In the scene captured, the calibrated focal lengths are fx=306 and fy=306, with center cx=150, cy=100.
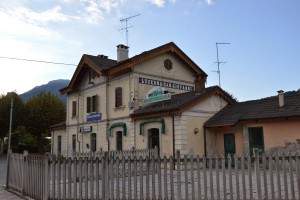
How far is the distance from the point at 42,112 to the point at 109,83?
72.8ft

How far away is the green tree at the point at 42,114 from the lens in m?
40.8

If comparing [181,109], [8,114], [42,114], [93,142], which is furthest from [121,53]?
[8,114]

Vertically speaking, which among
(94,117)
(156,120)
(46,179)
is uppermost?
(94,117)

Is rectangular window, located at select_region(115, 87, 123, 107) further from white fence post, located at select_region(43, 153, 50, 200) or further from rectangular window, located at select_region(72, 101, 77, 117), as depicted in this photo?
white fence post, located at select_region(43, 153, 50, 200)

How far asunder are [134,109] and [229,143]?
642 centimetres

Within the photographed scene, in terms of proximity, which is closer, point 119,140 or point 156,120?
point 156,120

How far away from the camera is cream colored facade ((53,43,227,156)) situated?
56.6ft

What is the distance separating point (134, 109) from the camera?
66.1ft

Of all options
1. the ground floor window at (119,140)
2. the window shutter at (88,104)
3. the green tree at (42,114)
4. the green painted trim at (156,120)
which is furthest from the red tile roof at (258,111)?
the green tree at (42,114)

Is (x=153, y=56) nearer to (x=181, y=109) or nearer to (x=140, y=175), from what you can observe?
(x=181, y=109)

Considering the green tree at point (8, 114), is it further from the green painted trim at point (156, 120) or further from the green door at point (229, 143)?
the green door at point (229, 143)

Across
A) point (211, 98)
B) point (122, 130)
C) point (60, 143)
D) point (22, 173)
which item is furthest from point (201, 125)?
point (60, 143)

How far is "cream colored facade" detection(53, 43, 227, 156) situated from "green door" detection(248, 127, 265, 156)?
9.07 feet

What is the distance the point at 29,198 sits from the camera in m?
8.43
